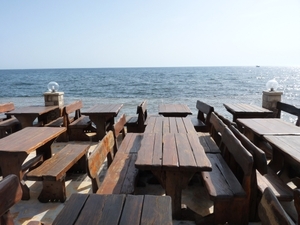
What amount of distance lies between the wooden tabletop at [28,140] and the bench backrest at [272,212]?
2818 millimetres

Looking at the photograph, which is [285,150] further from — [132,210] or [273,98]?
[273,98]

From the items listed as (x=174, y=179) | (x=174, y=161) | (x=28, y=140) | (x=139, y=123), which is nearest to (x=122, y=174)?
(x=174, y=179)

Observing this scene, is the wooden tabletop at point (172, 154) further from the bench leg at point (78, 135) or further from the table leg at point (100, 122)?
the bench leg at point (78, 135)

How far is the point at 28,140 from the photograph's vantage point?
3559mm

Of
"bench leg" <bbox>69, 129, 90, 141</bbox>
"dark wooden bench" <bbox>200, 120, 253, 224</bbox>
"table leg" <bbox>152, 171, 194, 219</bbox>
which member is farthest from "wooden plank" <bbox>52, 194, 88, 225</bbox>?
"bench leg" <bbox>69, 129, 90, 141</bbox>

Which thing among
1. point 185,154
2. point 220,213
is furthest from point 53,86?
point 220,213

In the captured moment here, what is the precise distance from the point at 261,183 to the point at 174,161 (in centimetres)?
114

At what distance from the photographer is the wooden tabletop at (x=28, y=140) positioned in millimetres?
3229

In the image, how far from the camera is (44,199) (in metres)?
3.45

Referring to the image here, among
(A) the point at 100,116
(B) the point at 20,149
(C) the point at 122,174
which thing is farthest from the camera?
(A) the point at 100,116

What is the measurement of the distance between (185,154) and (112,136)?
1.45 metres

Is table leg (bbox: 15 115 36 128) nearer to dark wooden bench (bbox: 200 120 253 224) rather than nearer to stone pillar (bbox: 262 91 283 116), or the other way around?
dark wooden bench (bbox: 200 120 253 224)

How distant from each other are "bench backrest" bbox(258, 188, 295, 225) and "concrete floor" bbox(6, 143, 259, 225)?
1.47 meters

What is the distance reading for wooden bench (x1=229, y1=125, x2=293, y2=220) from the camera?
93.4 inches
